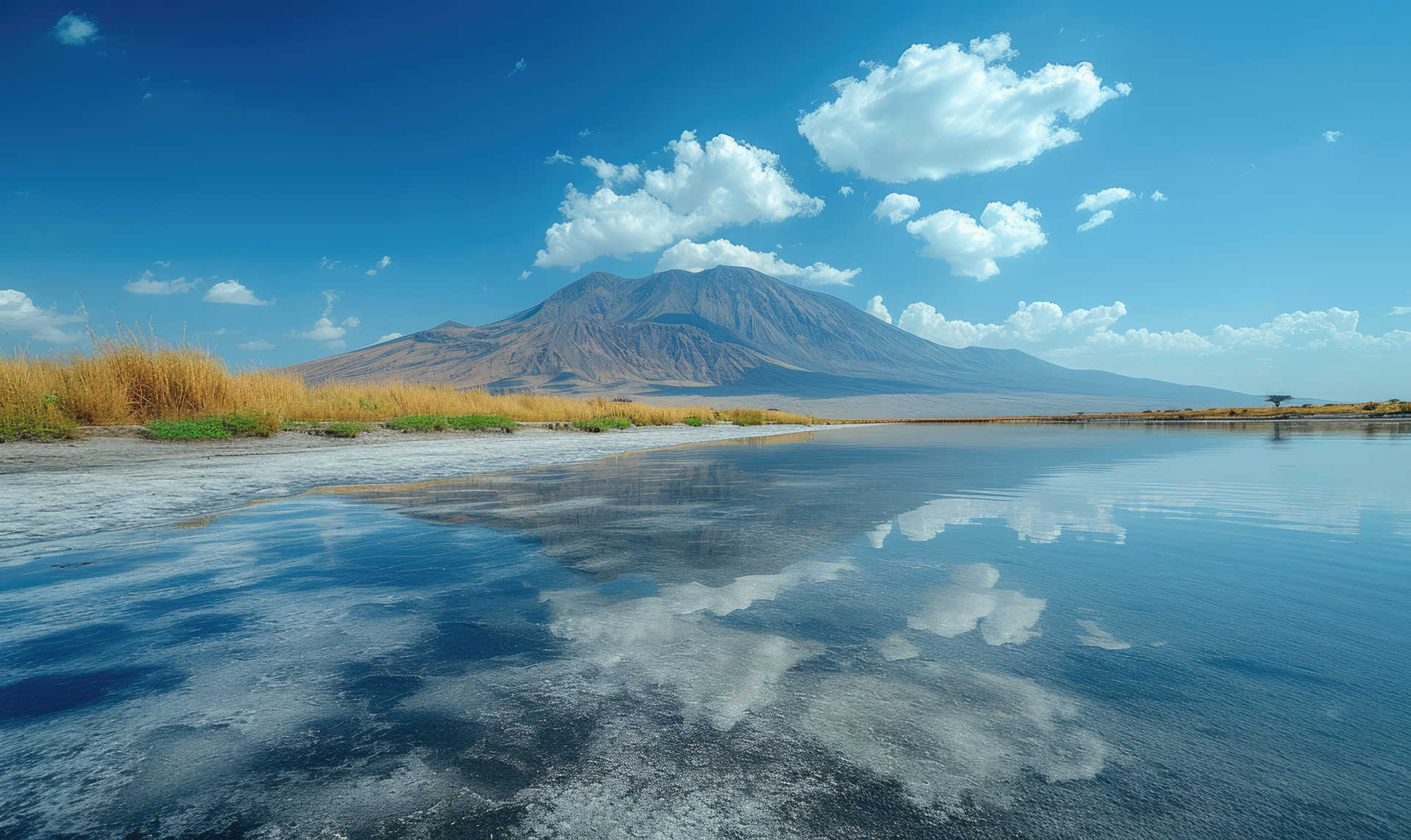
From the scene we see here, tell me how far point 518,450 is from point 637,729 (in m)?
11.4

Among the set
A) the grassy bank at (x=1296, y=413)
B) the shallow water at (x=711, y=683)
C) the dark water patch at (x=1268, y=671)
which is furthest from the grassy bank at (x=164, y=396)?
the grassy bank at (x=1296, y=413)

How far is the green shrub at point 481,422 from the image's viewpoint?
16125 millimetres

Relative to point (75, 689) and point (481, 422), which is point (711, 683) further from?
point (481, 422)

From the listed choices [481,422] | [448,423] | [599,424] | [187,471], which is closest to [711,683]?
[187,471]

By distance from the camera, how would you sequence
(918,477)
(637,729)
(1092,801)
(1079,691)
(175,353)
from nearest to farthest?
(1092,801)
(637,729)
(1079,691)
(918,477)
(175,353)

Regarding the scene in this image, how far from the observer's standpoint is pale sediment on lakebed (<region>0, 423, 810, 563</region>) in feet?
15.3

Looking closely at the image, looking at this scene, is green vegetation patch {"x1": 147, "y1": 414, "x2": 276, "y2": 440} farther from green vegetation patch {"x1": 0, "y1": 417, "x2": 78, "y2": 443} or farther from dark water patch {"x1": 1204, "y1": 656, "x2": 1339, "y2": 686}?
dark water patch {"x1": 1204, "y1": 656, "x2": 1339, "y2": 686}

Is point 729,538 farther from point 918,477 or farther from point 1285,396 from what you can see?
point 1285,396

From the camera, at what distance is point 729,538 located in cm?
422

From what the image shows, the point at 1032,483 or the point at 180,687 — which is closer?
the point at 180,687

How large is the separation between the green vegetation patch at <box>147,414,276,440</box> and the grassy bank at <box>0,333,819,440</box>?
0.12 ft

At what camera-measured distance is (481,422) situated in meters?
16.8

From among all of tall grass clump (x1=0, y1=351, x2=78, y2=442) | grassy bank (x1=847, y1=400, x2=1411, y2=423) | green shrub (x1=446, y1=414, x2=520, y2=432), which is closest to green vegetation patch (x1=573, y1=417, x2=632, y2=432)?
green shrub (x1=446, y1=414, x2=520, y2=432)

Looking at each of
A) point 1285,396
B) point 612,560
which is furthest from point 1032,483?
point 1285,396
